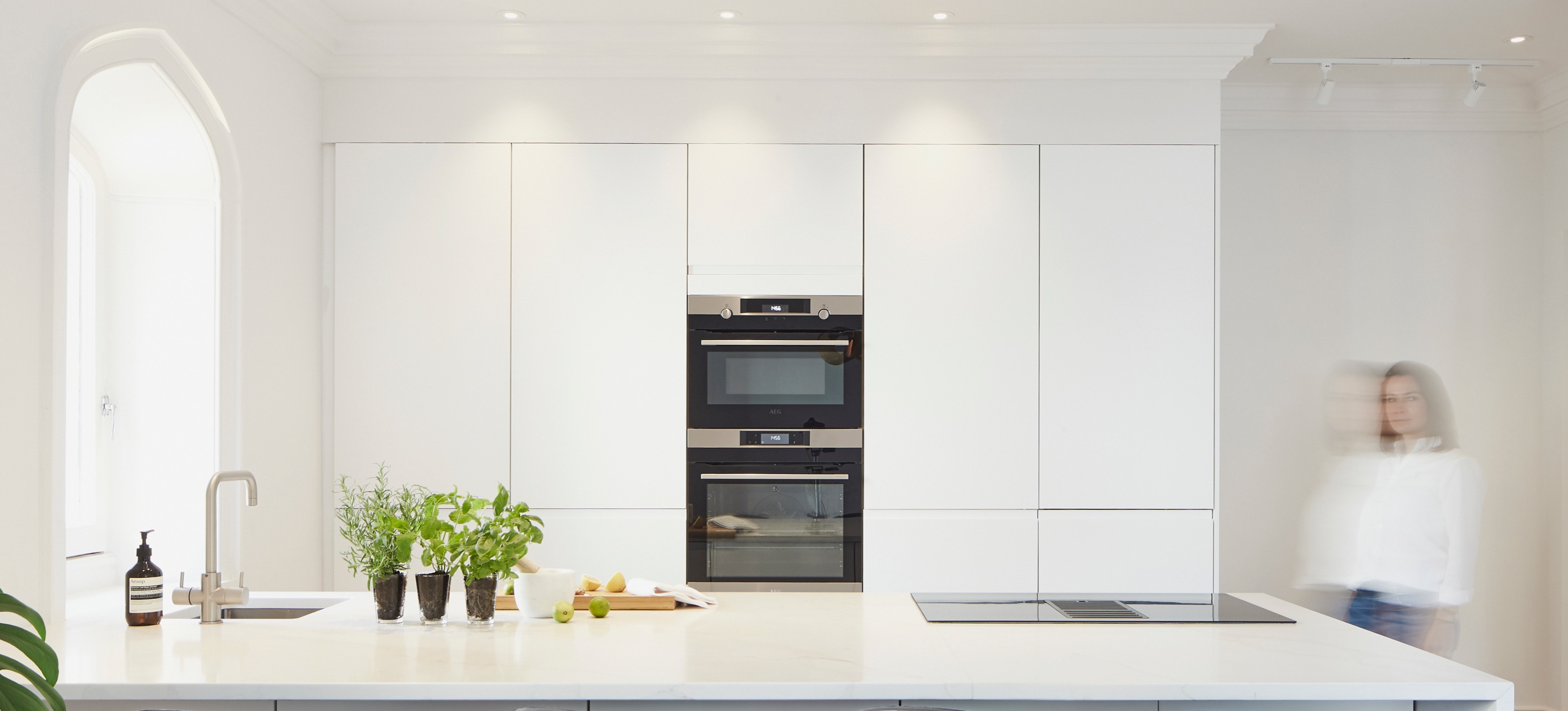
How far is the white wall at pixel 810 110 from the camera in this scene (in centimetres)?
337

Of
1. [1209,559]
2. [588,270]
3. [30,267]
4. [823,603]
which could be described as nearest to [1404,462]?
[1209,559]

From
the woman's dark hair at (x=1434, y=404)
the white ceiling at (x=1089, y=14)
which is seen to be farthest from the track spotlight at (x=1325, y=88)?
the woman's dark hair at (x=1434, y=404)

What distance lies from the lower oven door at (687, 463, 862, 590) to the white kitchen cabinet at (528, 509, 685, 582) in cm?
6

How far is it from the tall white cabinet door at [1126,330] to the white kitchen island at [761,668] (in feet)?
4.46

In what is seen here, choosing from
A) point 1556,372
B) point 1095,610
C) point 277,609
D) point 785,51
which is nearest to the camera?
point 1095,610

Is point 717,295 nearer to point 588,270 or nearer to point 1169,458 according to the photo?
point 588,270

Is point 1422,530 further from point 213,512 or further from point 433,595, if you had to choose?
point 213,512

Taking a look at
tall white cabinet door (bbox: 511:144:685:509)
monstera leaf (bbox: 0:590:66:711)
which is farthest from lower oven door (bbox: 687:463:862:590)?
monstera leaf (bbox: 0:590:66:711)

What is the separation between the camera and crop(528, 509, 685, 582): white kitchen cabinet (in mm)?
3344

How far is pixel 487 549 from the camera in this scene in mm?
1948

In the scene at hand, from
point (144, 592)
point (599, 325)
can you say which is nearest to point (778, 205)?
point (599, 325)

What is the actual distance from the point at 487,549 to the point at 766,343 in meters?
1.59

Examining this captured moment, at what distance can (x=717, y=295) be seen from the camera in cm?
338

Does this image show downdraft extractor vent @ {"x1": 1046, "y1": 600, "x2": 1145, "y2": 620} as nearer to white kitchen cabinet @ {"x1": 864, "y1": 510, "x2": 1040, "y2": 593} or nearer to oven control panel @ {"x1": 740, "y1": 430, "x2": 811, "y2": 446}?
white kitchen cabinet @ {"x1": 864, "y1": 510, "x2": 1040, "y2": 593}
